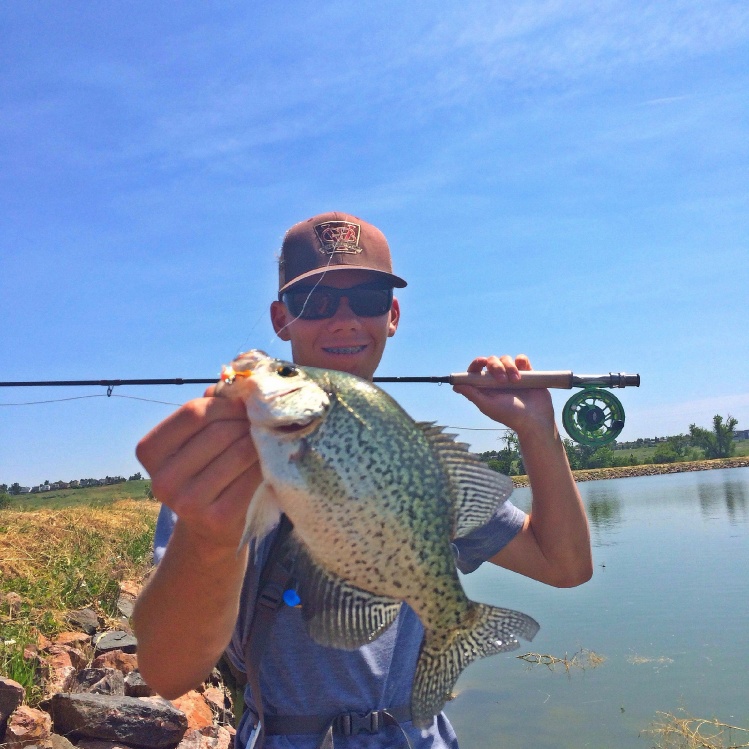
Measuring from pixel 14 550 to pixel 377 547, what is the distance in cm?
936

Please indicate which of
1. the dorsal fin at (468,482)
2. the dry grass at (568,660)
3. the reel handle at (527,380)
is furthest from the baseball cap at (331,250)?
the dry grass at (568,660)

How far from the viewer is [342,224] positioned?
358cm

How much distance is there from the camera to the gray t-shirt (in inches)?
108

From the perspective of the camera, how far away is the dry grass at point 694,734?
329 inches

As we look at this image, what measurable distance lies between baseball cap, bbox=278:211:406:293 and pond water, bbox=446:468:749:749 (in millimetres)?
8224

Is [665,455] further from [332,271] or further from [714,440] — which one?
[332,271]

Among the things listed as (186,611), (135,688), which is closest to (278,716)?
(186,611)

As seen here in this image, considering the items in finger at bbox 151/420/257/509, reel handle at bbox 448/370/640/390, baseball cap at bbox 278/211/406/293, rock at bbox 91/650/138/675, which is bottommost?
rock at bbox 91/650/138/675

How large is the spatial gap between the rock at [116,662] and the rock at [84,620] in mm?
762

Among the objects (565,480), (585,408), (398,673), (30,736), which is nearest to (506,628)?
(398,673)

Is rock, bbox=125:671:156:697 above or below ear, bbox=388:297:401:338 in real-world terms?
below

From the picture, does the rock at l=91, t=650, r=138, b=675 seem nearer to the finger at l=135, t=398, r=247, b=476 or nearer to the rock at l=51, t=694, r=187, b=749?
the rock at l=51, t=694, r=187, b=749

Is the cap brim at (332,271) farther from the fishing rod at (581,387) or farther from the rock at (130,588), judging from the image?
the rock at (130,588)

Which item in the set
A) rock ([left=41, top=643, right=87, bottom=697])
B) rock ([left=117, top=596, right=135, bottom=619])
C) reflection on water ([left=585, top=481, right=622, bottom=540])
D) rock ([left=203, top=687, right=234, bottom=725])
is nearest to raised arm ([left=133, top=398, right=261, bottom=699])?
rock ([left=41, top=643, right=87, bottom=697])
